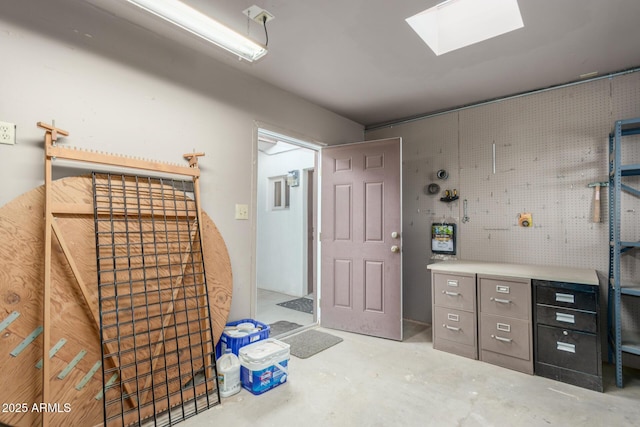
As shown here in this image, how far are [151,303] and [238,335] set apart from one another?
2.19 feet

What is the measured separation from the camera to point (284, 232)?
5277 millimetres

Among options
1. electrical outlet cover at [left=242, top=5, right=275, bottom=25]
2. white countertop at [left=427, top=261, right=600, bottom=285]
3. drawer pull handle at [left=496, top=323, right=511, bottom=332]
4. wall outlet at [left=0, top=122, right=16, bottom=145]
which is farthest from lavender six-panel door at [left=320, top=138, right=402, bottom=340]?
wall outlet at [left=0, top=122, right=16, bottom=145]

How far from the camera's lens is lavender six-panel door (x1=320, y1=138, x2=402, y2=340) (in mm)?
3115

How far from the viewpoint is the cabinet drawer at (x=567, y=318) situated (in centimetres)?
218

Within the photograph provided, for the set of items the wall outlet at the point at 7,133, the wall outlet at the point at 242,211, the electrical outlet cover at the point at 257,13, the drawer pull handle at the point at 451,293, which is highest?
the electrical outlet cover at the point at 257,13

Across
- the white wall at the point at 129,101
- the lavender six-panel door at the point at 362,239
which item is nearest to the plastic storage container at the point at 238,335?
the white wall at the point at 129,101

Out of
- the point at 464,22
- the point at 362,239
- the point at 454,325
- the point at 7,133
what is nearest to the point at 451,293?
the point at 454,325

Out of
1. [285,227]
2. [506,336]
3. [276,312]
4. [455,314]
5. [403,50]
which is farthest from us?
[285,227]

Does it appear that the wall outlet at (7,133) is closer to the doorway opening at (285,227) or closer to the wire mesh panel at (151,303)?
the wire mesh panel at (151,303)

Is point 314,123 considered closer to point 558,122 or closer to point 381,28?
point 381,28

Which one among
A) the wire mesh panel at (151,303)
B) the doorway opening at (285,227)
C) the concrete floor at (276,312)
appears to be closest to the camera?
the wire mesh panel at (151,303)

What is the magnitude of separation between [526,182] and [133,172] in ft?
11.3

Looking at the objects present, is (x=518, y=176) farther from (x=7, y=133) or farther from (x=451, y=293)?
(x=7, y=133)

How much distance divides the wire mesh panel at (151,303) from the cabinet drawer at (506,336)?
2206mm
